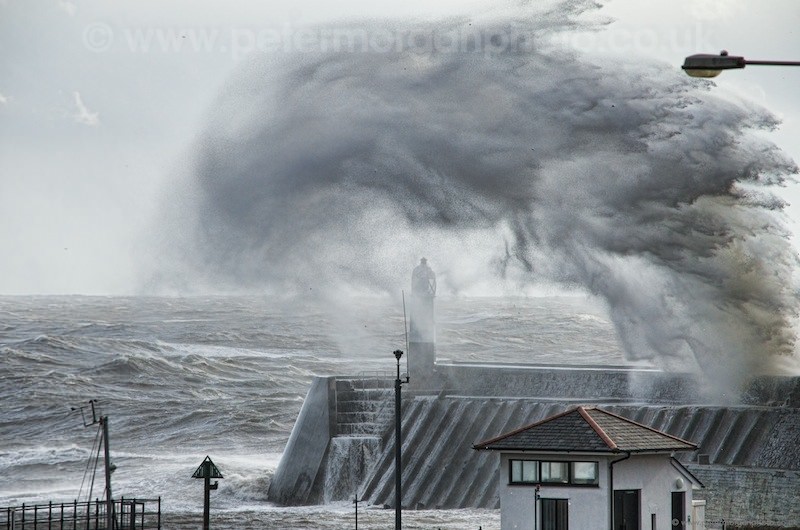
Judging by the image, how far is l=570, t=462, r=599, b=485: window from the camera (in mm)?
25234

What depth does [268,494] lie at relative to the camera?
4128cm

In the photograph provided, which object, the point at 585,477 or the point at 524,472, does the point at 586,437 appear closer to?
the point at 585,477

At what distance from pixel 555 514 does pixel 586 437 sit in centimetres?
140

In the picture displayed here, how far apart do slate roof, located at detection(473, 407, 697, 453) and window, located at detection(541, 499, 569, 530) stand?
916 mm

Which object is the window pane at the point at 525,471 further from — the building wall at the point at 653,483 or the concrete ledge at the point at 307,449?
the concrete ledge at the point at 307,449

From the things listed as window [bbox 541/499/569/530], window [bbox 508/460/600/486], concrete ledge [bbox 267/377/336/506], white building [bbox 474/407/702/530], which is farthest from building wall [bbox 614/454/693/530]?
concrete ledge [bbox 267/377/336/506]

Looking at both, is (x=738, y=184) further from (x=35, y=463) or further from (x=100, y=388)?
(x=100, y=388)

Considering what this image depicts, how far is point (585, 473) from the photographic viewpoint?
25250mm

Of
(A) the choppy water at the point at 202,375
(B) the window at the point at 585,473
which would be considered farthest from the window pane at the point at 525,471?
(A) the choppy water at the point at 202,375

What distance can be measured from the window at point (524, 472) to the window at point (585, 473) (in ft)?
2.16

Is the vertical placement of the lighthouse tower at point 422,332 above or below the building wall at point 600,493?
above

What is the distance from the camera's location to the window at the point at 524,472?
25547mm

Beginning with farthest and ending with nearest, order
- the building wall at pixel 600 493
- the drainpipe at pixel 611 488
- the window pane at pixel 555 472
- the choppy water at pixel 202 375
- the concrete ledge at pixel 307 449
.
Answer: the choppy water at pixel 202 375, the concrete ledge at pixel 307 449, the window pane at pixel 555 472, the building wall at pixel 600 493, the drainpipe at pixel 611 488

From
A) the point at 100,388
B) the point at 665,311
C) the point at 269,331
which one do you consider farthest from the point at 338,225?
the point at 269,331
